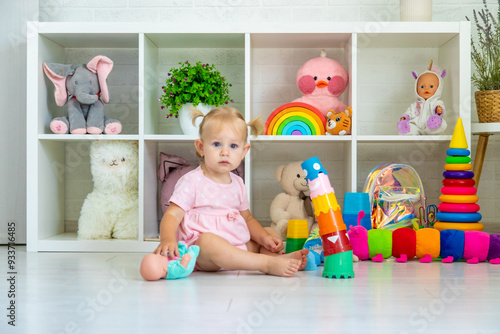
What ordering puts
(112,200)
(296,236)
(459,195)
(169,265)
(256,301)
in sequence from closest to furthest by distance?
1. (256,301)
2. (169,265)
3. (296,236)
4. (459,195)
5. (112,200)

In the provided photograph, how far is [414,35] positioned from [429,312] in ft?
4.85

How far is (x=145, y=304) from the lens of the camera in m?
1.28

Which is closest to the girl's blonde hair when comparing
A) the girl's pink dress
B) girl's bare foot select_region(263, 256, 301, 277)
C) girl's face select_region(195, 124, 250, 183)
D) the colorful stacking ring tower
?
girl's face select_region(195, 124, 250, 183)

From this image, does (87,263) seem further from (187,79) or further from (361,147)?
(361,147)

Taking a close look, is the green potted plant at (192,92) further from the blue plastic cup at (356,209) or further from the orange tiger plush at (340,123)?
the blue plastic cup at (356,209)

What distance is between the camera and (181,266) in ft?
5.18

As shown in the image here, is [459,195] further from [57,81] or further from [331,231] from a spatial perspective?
[57,81]

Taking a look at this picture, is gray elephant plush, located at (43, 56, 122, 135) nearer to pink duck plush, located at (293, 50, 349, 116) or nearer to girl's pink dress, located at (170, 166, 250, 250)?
girl's pink dress, located at (170, 166, 250, 250)

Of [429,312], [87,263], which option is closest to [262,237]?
[87,263]

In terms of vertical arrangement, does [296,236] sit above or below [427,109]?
below

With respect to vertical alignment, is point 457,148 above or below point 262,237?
above

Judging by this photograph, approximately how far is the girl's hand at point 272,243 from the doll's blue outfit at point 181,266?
32 centimetres

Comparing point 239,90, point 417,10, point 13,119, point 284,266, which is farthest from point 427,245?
point 13,119

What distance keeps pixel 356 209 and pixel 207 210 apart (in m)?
0.62
